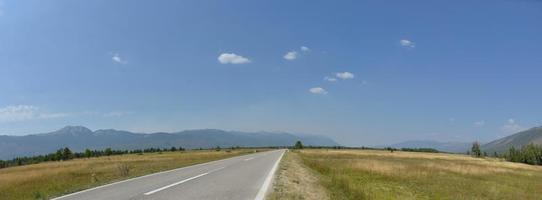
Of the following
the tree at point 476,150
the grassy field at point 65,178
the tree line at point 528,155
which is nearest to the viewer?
the grassy field at point 65,178

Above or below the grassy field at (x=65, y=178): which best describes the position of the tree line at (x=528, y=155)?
above

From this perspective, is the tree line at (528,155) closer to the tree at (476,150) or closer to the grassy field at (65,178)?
the tree at (476,150)

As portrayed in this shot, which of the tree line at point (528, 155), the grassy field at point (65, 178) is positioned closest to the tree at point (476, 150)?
the tree line at point (528, 155)

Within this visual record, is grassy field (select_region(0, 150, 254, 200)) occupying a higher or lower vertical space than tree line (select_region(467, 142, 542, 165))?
lower

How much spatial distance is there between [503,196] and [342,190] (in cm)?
1216

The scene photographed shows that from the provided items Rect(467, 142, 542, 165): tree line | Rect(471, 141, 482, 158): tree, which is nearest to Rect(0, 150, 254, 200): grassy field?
Rect(467, 142, 542, 165): tree line

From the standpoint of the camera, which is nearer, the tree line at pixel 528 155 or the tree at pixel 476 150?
the tree line at pixel 528 155

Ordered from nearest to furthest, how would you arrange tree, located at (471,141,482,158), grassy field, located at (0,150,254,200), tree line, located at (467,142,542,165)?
1. grassy field, located at (0,150,254,200)
2. tree line, located at (467,142,542,165)
3. tree, located at (471,141,482,158)

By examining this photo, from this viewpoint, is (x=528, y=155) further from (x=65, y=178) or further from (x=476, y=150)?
(x=65, y=178)

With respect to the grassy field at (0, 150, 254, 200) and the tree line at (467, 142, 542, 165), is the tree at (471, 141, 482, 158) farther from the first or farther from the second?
the grassy field at (0, 150, 254, 200)

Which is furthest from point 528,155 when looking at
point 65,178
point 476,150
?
point 65,178

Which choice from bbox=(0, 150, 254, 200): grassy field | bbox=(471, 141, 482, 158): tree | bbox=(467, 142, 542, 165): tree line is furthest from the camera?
bbox=(471, 141, 482, 158): tree

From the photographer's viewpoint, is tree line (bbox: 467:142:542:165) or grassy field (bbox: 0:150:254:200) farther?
tree line (bbox: 467:142:542:165)

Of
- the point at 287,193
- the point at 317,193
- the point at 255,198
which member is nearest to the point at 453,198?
the point at 317,193
